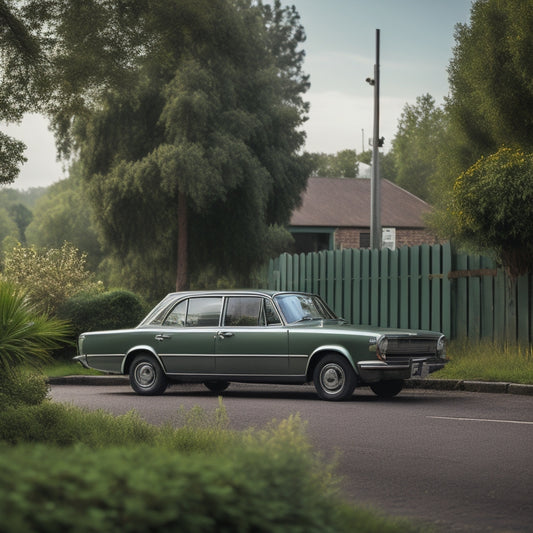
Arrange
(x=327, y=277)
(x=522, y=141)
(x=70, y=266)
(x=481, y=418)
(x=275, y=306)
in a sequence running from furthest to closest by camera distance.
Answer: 1. (x=70, y=266)
2. (x=327, y=277)
3. (x=522, y=141)
4. (x=275, y=306)
5. (x=481, y=418)

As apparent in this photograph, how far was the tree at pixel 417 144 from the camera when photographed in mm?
75500

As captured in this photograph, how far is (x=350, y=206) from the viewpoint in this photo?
53.1 meters

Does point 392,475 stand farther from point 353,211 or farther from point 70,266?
point 353,211

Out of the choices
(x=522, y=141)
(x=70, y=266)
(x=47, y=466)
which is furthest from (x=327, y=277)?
(x=47, y=466)

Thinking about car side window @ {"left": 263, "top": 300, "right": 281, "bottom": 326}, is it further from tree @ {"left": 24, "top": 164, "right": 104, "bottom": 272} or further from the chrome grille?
tree @ {"left": 24, "top": 164, "right": 104, "bottom": 272}

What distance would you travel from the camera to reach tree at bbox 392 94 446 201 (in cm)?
7550

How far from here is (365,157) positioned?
9125 cm

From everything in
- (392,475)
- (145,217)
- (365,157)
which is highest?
(365,157)

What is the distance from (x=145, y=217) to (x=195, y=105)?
4537mm

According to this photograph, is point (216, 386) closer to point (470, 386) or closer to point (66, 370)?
point (470, 386)

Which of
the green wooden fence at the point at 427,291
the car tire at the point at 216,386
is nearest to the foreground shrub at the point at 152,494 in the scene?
the car tire at the point at 216,386

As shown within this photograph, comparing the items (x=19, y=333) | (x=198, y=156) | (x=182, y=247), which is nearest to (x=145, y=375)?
(x=19, y=333)

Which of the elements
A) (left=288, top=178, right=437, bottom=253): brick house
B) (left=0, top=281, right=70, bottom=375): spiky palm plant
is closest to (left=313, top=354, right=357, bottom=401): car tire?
(left=0, top=281, right=70, bottom=375): spiky palm plant

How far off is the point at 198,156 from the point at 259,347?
1588 centimetres
